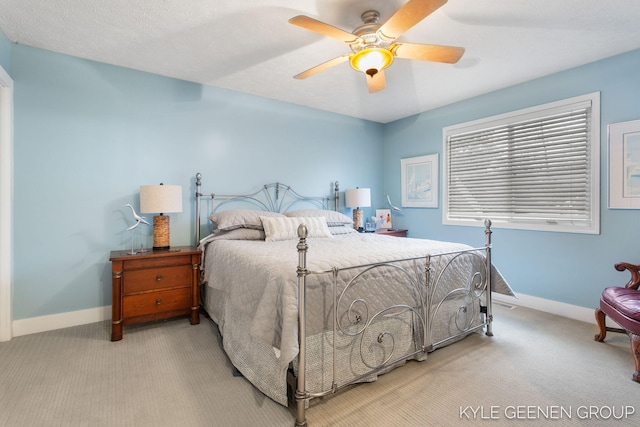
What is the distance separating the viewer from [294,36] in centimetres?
246

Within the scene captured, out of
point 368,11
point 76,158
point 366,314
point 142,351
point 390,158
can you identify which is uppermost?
point 368,11

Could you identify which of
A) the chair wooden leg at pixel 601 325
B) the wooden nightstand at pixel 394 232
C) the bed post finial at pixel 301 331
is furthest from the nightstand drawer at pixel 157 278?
the chair wooden leg at pixel 601 325

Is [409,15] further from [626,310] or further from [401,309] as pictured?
[626,310]

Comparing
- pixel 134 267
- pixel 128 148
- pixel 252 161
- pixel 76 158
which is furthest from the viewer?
pixel 252 161

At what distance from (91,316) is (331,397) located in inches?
99.7

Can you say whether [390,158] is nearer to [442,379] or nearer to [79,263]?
[442,379]

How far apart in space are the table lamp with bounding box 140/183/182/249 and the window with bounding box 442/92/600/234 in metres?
3.44

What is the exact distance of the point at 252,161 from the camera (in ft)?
12.5

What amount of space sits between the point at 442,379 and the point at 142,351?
2.20m

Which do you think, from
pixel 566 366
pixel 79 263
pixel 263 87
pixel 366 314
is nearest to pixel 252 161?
pixel 263 87

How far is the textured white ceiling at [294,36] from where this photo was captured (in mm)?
2121

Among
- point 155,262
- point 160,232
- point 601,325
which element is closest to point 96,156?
point 160,232

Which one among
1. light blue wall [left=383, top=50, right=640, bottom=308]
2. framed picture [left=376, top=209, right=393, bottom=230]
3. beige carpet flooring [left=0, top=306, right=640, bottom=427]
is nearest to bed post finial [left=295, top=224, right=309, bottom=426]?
beige carpet flooring [left=0, top=306, right=640, bottom=427]

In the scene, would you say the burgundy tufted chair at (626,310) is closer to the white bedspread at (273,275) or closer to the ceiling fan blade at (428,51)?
the white bedspread at (273,275)
